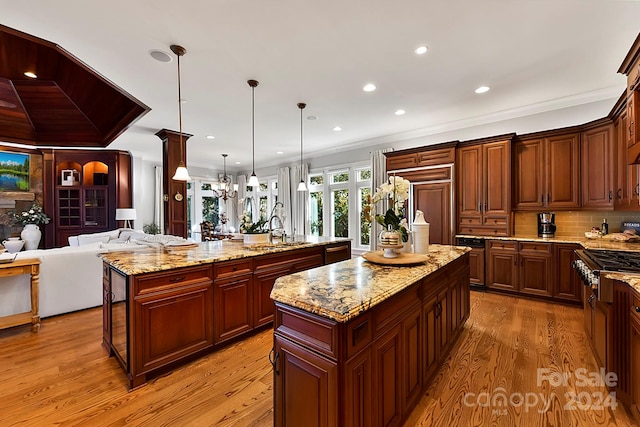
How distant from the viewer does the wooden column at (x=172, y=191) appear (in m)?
5.15

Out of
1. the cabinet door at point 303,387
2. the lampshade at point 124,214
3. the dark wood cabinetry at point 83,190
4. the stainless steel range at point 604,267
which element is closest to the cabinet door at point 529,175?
the stainless steel range at point 604,267

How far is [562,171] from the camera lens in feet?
13.1

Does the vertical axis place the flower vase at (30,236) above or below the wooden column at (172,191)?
below

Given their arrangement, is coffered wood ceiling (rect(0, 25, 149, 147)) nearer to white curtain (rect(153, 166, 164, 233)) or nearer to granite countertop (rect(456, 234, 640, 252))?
white curtain (rect(153, 166, 164, 233))

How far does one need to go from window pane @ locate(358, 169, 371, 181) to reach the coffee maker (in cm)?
336

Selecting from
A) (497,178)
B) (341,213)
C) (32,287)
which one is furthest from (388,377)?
(341,213)

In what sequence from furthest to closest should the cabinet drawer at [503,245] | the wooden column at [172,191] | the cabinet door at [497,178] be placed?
1. the wooden column at [172,191]
2. the cabinet door at [497,178]
3. the cabinet drawer at [503,245]

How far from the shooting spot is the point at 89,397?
200 centimetres

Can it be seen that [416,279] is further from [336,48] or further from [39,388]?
[39,388]

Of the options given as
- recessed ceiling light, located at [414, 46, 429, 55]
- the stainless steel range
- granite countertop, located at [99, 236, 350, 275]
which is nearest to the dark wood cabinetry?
granite countertop, located at [99, 236, 350, 275]

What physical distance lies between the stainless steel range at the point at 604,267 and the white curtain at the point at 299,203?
235 inches

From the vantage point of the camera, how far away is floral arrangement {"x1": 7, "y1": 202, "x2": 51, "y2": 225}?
21.1ft

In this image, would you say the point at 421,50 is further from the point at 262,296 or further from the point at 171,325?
the point at 171,325

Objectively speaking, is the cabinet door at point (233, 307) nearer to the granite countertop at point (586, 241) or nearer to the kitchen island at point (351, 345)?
the kitchen island at point (351, 345)
